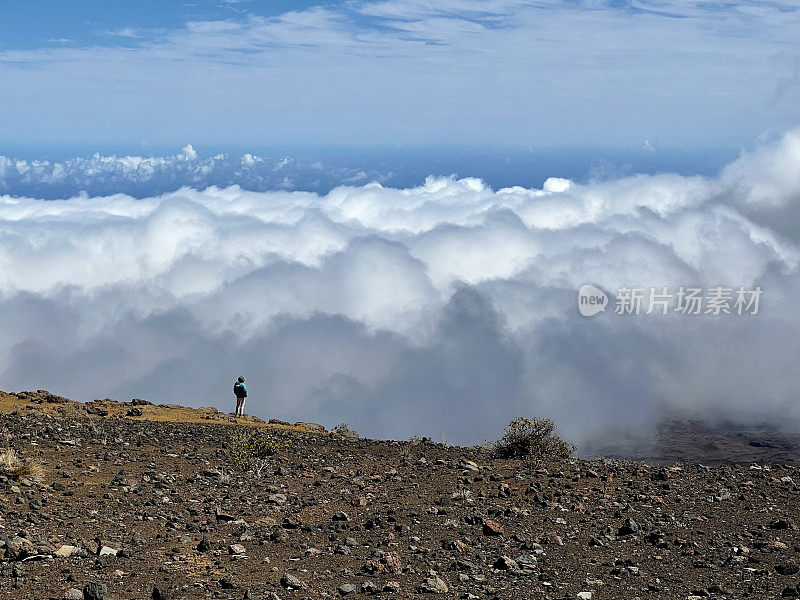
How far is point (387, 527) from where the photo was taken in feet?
29.5

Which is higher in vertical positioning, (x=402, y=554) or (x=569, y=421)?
(x=402, y=554)

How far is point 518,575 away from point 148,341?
180 m

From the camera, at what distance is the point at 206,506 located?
32.7ft

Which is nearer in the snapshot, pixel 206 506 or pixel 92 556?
pixel 92 556

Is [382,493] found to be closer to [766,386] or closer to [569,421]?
[569,421]

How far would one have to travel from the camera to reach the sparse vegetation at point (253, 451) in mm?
12281

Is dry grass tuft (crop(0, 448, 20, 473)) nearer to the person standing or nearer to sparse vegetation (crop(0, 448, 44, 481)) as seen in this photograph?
sparse vegetation (crop(0, 448, 44, 481))

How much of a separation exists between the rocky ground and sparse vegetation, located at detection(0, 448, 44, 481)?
86mm

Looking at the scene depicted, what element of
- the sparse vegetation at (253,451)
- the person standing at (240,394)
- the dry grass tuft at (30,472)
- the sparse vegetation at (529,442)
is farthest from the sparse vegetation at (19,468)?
the person standing at (240,394)

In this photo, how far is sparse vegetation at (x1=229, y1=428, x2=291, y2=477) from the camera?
12.3 meters

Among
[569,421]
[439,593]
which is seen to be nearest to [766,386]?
[569,421]

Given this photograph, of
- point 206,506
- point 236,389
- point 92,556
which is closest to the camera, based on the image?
point 92,556

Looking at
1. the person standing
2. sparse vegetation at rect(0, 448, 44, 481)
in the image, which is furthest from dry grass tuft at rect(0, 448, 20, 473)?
the person standing

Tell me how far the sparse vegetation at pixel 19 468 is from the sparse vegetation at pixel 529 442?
708 centimetres
